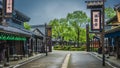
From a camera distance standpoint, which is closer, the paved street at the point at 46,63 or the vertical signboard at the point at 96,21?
the paved street at the point at 46,63

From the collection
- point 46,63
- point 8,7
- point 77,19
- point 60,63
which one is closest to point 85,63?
point 60,63

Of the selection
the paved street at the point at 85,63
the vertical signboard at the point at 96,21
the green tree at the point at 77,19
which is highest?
the green tree at the point at 77,19

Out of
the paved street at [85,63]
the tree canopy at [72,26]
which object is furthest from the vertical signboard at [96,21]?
the tree canopy at [72,26]

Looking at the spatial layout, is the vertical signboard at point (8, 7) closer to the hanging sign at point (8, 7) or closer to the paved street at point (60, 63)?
the hanging sign at point (8, 7)

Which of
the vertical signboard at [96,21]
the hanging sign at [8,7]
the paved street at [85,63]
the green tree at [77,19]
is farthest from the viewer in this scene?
the green tree at [77,19]

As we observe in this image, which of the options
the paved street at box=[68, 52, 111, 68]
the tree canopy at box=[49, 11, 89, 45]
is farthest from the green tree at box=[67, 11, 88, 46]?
the paved street at box=[68, 52, 111, 68]

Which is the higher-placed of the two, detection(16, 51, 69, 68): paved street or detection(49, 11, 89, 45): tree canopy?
detection(49, 11, 89, 45): tree canopy

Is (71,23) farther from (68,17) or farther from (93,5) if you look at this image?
(93,5)

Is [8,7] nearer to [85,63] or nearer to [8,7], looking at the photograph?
[8,7]

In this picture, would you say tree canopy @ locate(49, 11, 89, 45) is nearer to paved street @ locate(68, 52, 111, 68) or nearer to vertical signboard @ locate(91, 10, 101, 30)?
vertical signboard @ locate(91, 10, 101, 30)

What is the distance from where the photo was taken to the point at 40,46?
67.2 meters

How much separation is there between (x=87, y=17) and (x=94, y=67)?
76674 millimetres

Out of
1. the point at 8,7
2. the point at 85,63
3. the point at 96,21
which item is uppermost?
the point at 8,7

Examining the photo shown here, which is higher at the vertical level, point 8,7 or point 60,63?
point 8,7
